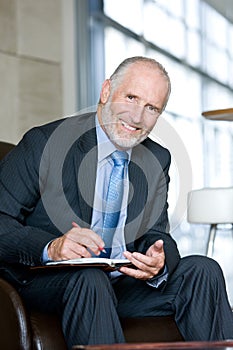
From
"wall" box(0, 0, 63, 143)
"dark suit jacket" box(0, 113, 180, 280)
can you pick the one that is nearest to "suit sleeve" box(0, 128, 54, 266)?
"dark suit jacket" box(0, 113, 180, 280)

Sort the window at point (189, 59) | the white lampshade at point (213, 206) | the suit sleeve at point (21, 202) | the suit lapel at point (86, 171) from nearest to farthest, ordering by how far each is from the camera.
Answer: the suit sleeve at point (21, 202), the suit lapel at point (86, 171), the white lampshade at point (213, 206), the window at point (189, 59)

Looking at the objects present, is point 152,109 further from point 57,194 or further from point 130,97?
point 57,194

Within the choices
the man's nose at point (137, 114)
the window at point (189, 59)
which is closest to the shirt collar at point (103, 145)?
the man's nose at point (137, 114)

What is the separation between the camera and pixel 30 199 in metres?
2.62

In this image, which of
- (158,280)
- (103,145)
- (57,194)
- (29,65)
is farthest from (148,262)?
(29,65)

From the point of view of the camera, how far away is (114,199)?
2771 mm

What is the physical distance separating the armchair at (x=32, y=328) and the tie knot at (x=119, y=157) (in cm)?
56

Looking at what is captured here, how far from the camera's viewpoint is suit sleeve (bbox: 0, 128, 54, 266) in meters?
2.53

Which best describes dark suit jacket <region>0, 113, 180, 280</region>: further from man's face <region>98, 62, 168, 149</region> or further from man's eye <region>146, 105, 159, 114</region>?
man's eye <region>146, 105, 159, 114</region>

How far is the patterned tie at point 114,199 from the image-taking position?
272cm

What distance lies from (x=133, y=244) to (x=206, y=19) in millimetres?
3800

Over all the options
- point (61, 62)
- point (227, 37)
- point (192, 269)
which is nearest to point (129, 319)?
point (192, 269)

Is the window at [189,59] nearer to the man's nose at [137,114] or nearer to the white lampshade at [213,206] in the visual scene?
the white lampshade at [213,206]

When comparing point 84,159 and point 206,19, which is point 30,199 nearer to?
point 84,159
